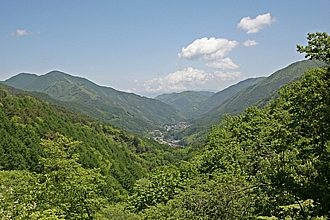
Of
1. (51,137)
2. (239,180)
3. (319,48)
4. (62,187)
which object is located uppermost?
(319,48)

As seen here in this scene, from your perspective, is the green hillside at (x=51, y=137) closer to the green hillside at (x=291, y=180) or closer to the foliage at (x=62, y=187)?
the foliage at (x=62, y=187)

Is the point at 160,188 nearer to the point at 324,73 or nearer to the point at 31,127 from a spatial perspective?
the point at 324,73

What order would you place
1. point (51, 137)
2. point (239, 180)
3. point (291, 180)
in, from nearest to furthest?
point (291, 180), point (239, 180), point (51, 137)

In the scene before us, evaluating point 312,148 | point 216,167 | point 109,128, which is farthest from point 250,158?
A: point 109,128

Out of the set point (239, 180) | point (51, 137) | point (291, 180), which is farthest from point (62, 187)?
point (51, 137)

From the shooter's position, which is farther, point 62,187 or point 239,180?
point 239,180

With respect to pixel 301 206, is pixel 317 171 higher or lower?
higher

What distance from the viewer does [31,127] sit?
125500mm

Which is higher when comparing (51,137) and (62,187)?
(51,137)

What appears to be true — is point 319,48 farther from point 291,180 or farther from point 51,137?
point 51,137

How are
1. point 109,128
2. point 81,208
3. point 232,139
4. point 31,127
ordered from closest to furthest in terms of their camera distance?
point 81,208
point 232,139
point 31,127
point 109,128

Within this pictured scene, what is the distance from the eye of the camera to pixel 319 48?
15922 millimetres

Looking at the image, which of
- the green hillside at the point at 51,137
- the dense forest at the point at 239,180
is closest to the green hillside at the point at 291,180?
the dense forest at the point at 239,180

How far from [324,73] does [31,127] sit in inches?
4756
